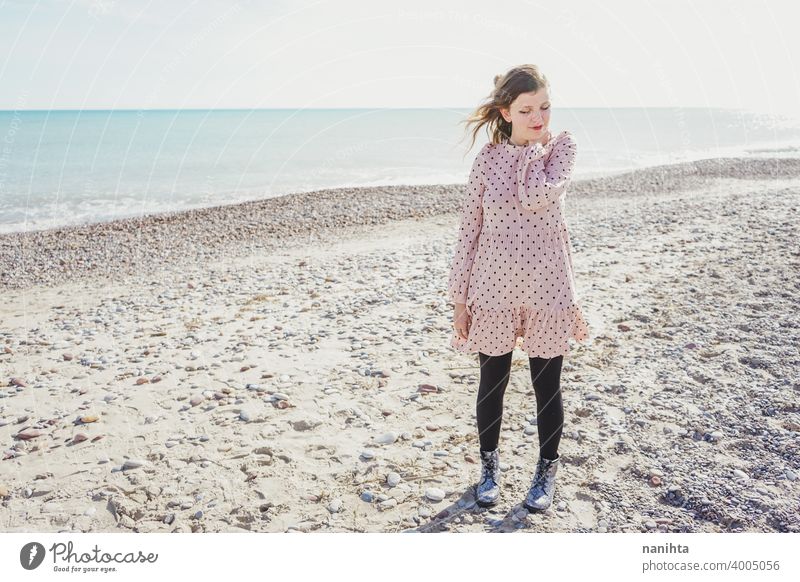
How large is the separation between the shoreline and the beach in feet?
4.29

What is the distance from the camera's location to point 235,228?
583 inches

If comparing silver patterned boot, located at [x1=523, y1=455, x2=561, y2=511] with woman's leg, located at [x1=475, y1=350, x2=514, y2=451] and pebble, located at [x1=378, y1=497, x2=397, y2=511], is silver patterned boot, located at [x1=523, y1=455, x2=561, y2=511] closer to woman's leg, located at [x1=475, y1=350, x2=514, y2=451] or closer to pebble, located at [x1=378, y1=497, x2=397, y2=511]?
woman's leg, located at [x1=475, y1=350, x2=514, y2=451]

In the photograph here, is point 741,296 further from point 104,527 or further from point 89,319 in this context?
point 89,319

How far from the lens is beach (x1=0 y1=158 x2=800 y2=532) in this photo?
12.7ft

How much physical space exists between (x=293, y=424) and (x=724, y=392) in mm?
3586

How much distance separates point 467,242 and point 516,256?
31cm

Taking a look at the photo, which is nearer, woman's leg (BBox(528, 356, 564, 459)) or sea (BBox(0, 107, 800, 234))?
woman's leg (BBox(528, 356, 564, 459))

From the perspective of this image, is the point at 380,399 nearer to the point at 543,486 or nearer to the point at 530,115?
the point at 543,486

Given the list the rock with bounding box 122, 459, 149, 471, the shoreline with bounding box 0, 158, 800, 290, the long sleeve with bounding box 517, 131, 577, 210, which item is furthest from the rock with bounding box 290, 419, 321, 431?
the shoreline with bounding box 0, 158, 800, 290

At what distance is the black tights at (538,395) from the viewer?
3.48 metres
